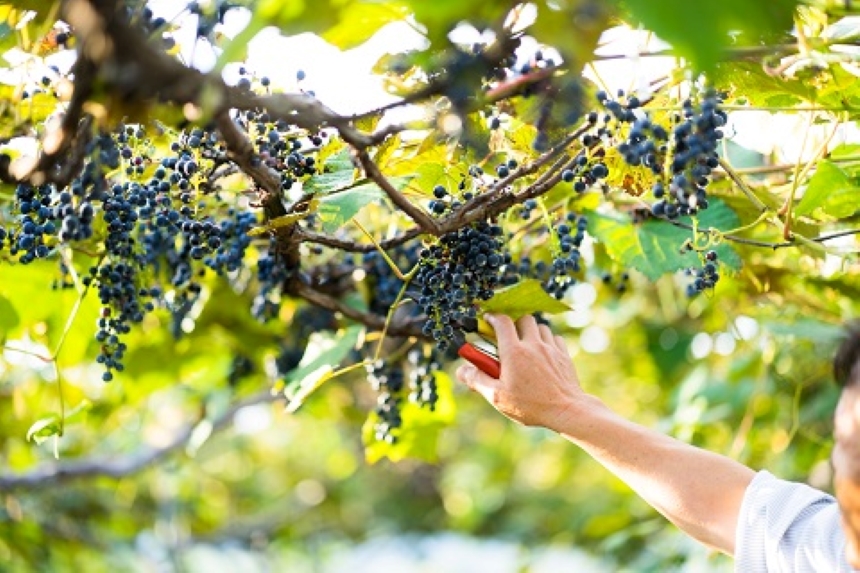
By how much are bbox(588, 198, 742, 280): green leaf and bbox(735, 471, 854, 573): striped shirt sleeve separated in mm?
448

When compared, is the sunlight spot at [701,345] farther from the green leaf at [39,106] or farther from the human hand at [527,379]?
the green leaf at [39,106]

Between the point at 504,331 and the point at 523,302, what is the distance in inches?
1.8

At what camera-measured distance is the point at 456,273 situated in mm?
1382

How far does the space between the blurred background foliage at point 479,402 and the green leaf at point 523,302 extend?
0.18 meters

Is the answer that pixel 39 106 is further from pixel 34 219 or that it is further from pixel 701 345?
pixel 701 345

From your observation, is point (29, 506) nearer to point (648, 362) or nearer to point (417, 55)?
point (648, 362)

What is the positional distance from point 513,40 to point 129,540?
535cm

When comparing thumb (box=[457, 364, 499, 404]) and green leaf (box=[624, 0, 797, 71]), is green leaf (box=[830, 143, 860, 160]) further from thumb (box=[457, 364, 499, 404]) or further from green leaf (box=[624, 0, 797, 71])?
green leaf (box=[624, 0, 797, 71])

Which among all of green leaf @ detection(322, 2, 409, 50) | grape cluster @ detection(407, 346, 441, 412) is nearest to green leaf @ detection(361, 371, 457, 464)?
grape cluster @ detection(407, 346, 441, 412)

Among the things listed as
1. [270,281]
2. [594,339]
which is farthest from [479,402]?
[270,281]

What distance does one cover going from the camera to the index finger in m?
1.47

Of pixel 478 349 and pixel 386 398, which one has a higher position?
pixel 478 349

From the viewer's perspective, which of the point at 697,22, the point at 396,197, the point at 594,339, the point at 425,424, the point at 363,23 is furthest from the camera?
the point at 594,339

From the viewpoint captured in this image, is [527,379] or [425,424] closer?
[527,379]
